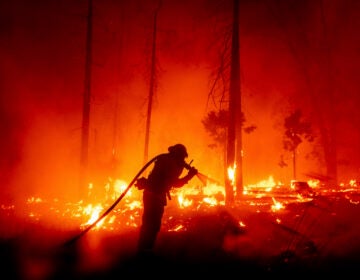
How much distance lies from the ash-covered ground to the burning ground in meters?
0.02

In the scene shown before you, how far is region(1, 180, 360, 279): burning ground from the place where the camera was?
6410mm

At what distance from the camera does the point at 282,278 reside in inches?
222

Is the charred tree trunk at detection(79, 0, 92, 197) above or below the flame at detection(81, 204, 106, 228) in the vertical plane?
above

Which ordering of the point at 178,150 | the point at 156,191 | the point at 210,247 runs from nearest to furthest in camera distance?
1. the point at 156,191
2. the point at 178,150
3. the point at 210,247

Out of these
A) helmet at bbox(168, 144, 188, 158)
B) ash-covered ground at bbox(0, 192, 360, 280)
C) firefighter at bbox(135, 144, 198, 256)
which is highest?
helmet at bbox(168, 144, 188, 158)

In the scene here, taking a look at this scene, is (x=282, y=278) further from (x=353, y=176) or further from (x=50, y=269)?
(x=353, y=176)

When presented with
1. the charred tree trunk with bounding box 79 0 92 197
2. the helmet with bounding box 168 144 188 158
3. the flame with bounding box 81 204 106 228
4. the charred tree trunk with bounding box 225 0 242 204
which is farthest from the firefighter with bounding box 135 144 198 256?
the charred tree trunk with bounding box 79 0 92 197

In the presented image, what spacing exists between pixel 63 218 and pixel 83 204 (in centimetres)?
235

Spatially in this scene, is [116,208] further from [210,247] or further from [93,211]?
[210,247]

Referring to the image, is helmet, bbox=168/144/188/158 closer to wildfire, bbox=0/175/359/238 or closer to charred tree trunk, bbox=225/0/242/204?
wildfire, bbox=0/175/359/238

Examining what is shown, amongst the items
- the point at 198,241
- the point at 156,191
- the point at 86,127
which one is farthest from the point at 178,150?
the point at 86,127

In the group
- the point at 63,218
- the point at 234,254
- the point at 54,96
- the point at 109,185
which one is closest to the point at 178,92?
the point at 54,96

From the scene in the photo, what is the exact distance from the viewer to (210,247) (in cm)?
797

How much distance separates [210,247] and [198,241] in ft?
2.16
